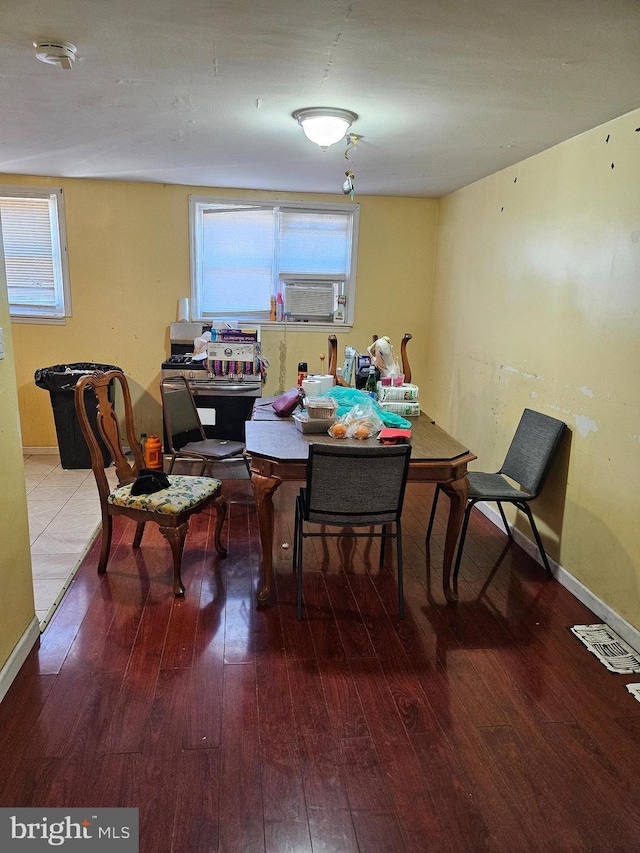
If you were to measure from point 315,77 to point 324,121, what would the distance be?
1.52 ft

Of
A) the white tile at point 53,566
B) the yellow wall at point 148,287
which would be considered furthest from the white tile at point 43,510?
the yellow wall at point 148,287

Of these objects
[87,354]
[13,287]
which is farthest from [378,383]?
[13,287]

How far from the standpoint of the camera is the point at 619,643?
2553 mm

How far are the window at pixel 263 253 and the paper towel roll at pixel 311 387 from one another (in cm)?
205

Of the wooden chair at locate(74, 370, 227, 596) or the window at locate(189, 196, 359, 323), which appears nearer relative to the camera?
the wooden chair at locate(74, 370, 227, 596)

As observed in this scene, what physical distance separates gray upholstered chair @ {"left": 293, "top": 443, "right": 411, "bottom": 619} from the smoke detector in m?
1.70

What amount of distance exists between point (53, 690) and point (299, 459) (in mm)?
1306

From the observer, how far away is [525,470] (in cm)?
320

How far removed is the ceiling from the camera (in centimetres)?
172

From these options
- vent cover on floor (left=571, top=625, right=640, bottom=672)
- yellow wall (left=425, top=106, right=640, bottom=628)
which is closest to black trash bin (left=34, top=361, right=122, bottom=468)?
yellow wall (left=425, top=106, right=640, bottom=628)

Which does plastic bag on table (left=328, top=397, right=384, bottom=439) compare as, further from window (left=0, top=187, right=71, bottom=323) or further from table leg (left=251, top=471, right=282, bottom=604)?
window (left=0, top=187, right=71, bottom=323)

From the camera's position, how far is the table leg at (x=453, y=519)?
275cm

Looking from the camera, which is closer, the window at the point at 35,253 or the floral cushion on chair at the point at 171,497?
the floral cushion on chair at the point at 171,497

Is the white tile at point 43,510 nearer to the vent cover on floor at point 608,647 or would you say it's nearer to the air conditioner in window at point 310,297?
the air conditioner in window at point 310,297
